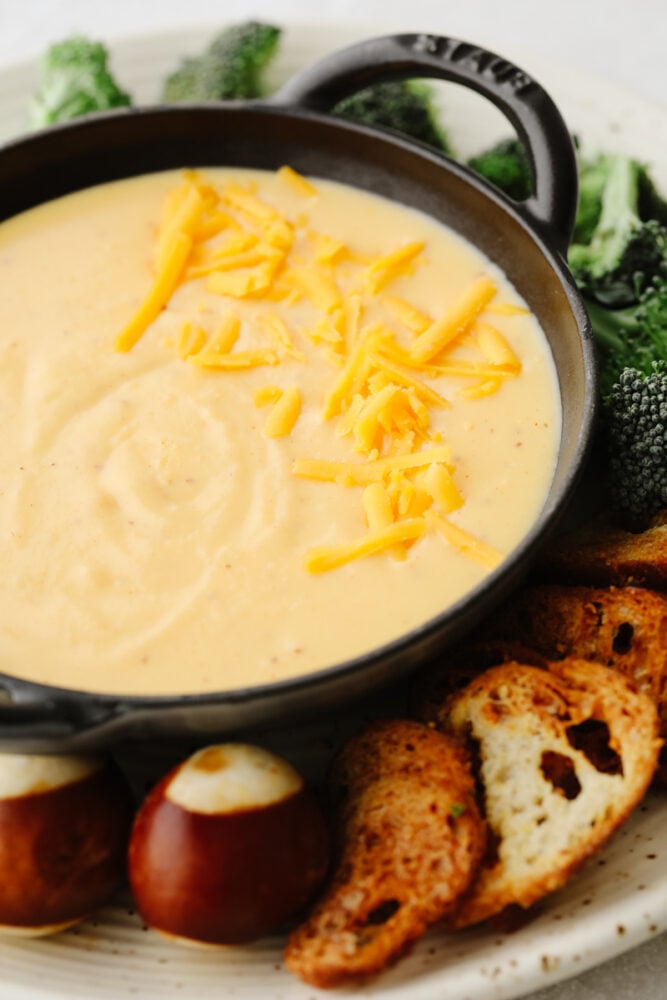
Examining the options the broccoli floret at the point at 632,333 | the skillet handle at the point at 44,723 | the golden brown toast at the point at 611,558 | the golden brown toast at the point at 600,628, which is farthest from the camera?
the broccoli floret at the point at 632,333

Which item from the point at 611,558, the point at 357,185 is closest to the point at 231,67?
the point at 357,185

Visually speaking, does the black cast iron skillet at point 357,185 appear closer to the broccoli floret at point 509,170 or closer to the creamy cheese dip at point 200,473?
the creamy cheese dip at point 200,473

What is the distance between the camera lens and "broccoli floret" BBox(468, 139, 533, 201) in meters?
3.48

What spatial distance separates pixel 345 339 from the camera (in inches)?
112

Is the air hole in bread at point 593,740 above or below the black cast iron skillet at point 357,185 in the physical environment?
below

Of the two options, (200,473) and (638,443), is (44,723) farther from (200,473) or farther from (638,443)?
(638,443)

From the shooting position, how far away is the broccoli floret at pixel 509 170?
348 centimetres

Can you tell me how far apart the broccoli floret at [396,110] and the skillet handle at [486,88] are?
0.44m

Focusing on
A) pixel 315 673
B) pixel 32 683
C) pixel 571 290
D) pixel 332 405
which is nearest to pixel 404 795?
pixel 315 673

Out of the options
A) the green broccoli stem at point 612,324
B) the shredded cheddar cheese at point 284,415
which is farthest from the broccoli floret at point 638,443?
the shredded cheddar cheese at point 284,415

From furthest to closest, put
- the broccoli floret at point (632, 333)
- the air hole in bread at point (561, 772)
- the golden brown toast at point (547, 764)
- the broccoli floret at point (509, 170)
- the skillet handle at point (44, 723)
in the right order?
the broccoli floret at point (509, 170) → the broccoli floret at point (632, 333) → the air hole in bread at point (561, 772) → the golden brown toast at point (547, 764) → the skillet handle at point (44, 723)

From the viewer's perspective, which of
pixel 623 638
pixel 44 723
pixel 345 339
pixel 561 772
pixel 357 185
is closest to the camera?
pixel 44 723

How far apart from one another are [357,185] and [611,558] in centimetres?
125

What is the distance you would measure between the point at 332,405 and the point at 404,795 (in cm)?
87
